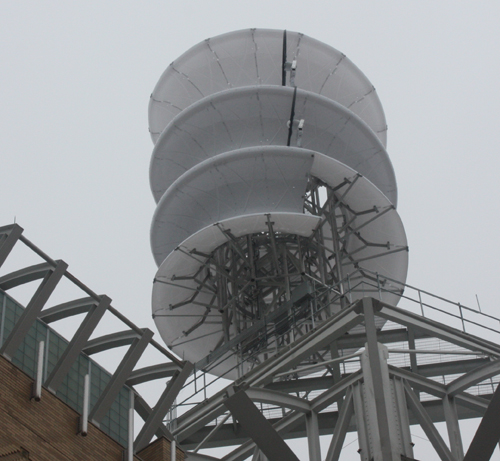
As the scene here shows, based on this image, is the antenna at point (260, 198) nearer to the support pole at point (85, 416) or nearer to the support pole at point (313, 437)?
the support pole at point (313, 437)

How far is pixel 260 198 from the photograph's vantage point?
115ft

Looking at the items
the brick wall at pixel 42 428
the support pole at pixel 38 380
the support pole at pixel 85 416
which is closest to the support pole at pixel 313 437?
the brick wall at pixel 42 428

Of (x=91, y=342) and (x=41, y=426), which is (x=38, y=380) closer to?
(x=41, y=426)

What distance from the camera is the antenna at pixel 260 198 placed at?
114 feet

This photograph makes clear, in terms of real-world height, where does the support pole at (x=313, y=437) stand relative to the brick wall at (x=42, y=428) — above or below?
above

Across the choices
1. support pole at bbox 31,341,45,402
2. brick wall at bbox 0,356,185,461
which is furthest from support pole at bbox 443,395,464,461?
support pole at bbox 31,341,45,402

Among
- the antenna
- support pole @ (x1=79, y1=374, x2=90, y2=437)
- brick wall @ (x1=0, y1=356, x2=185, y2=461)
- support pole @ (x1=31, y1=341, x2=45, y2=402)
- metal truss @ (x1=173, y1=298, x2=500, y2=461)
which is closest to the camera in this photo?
brick wall @ (x1=0, y1=356, x2=185, y2=461)

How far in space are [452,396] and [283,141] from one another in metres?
12.4

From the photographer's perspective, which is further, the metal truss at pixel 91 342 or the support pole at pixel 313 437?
the support pole at pixel 313 437

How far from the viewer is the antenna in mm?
34719

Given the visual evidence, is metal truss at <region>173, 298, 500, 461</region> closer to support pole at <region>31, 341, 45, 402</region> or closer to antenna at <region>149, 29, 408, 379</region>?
antenna at <region>149, 29, 408, 379</region>

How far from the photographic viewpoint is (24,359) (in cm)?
2352

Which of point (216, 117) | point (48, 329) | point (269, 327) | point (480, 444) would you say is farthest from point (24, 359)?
point (216, 117)

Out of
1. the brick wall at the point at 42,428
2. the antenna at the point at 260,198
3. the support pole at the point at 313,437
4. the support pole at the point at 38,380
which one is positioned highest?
the antenna at the point at 260,198
